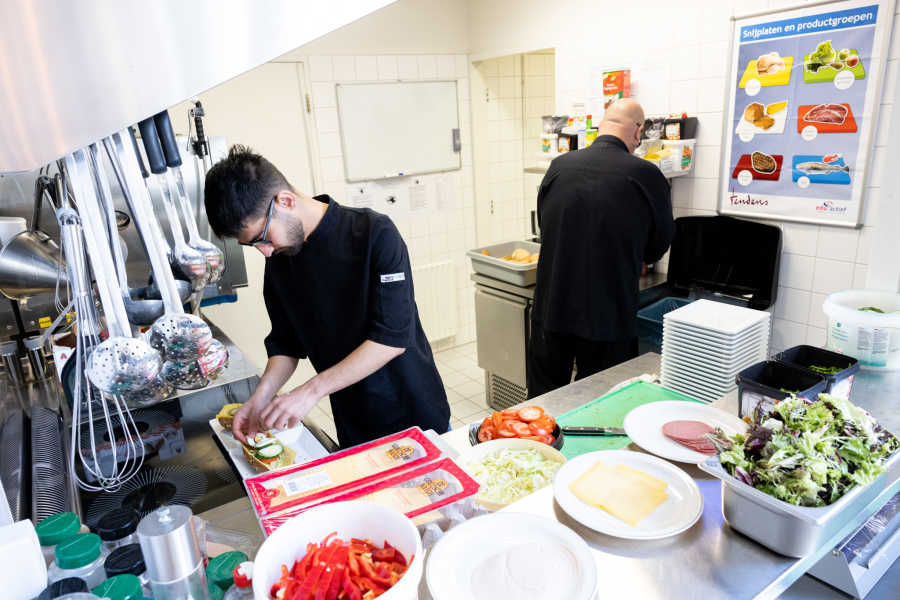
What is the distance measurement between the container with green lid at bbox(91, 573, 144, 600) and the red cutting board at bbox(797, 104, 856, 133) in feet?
10.3

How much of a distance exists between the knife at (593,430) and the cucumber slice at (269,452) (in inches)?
34.8

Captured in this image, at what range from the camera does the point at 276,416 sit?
5.42 feet

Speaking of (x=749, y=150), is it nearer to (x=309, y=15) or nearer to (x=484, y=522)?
(x=484, y=522)

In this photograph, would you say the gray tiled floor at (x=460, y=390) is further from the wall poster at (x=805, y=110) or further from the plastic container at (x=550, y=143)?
the wall poster at (x=805, y=110)

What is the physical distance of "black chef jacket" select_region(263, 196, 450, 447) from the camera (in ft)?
5.95

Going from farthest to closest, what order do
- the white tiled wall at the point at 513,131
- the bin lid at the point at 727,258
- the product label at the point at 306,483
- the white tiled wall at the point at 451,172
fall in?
the white tiled wall at the point at 513,131, the white tiled wall at the point at 451,172, the bin lid at the point at 727,258, the product label at the point at 306,483

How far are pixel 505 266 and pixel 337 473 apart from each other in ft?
8.31

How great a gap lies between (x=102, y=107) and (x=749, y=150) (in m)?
3.18

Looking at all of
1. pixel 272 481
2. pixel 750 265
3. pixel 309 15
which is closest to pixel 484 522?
pixel 272 481

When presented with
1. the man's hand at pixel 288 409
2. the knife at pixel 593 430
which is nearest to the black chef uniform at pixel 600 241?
the knife at pixel 593 430

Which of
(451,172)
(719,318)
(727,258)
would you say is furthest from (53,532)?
(451,172)

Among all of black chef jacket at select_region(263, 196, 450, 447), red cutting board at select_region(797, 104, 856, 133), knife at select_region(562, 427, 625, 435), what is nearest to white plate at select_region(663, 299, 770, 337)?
knife at select_region(562, 427, 625, 435)

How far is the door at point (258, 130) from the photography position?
376 cm

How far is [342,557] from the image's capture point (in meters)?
0.85
